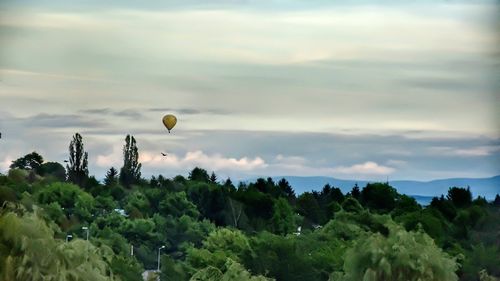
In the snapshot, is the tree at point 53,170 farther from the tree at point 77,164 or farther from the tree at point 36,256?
the tree at point 36,256

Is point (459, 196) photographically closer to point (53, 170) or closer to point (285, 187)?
point (285, 187)

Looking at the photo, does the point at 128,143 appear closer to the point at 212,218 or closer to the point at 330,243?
the point at 212,218

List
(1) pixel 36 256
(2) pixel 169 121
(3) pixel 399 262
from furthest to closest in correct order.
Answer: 1. (2) pixel 169 121
2. (3) pixel 399 262
3. (1) pixel 36 256

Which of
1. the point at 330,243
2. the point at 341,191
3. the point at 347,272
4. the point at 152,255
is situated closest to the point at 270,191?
the point at 341,191

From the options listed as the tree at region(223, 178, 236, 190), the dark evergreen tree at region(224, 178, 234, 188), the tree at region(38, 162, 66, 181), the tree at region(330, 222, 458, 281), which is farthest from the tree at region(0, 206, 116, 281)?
the dark evergreen tree at region(224, 178, 234, 188)

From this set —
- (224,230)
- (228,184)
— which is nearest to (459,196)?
(224,230)

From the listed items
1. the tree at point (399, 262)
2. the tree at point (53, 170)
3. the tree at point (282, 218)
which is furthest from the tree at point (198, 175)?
the tree at point (399, 262)
